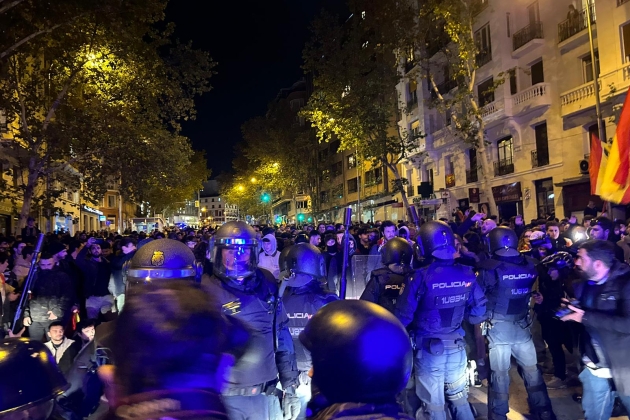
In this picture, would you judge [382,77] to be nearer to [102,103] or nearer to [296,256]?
[102,103]

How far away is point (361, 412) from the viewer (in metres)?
1.61

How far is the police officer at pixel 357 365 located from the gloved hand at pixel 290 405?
6.70 feet

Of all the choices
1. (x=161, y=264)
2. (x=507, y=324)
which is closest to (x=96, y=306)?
(x=161, y=264)

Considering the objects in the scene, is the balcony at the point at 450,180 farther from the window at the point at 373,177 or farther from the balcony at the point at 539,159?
the window at the point at 373,177

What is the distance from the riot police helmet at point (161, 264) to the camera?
7.30 ft

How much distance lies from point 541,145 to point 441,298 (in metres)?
20.4

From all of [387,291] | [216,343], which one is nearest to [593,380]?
[387,291]

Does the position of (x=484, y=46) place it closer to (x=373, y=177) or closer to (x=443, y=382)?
(x=373, y=177)

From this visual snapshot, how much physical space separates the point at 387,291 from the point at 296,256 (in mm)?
1221

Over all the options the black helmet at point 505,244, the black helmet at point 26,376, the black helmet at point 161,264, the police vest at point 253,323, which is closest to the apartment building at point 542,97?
the black helmet at point 505,244

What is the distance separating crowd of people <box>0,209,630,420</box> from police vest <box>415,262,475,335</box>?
0.01 meters

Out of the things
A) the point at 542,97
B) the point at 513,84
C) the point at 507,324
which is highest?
the point at 513,84

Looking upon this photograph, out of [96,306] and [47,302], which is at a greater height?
[47,302]

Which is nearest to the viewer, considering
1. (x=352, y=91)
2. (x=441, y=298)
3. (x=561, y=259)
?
(x=441, y=298)
